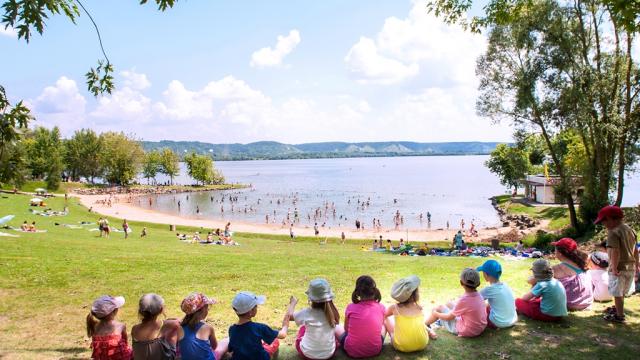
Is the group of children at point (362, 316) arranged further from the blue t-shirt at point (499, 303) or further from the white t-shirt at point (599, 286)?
the white t-shirt at point (599, 286)

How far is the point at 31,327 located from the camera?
8.13m

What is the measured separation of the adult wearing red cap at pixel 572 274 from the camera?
735cm

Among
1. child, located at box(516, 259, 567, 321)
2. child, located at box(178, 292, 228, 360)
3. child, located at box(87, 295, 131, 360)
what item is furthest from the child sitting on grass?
child, located at box(87, 295, 131, 360)

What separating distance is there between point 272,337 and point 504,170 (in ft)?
250

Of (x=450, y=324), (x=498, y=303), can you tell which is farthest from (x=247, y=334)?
(x=498, y=303)

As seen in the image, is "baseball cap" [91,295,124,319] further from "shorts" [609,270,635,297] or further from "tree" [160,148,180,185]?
"tree" [160,148,180,185]

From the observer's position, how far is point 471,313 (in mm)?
6512

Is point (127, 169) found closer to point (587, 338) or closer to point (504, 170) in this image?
point (504, 170)

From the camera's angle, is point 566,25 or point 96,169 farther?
point 96,169

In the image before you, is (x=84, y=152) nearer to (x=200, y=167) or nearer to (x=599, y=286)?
(x=200, y=167)

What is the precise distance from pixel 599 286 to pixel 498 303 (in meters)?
2.79

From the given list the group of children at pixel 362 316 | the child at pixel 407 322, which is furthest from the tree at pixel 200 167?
the child at pixel 407 322

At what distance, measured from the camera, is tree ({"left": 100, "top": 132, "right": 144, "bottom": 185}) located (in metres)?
99.8

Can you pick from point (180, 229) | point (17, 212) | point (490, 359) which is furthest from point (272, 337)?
point (17, 212)
